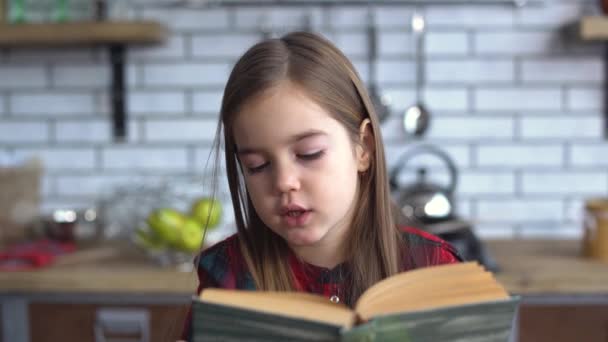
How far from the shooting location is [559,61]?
230 cm

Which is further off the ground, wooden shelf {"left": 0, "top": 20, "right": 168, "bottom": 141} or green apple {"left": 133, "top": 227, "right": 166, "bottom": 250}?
wooden shelf {"left": 0, "top": 20, "right": 168, "bottom": 141}

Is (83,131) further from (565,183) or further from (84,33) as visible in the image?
(565,183)

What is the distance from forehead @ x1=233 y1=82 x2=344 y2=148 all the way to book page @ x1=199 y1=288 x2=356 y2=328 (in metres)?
0.25

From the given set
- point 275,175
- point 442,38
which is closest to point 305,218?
point 275,175

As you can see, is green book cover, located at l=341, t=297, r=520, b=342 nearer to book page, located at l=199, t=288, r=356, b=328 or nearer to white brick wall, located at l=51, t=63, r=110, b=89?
book page, located at l=199, t=288, r=356, b=328

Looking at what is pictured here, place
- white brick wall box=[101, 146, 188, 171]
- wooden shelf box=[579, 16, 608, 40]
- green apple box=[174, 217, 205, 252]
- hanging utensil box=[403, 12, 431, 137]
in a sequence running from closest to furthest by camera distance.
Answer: green apple box=[174, 217, 205, 252], wooden shelf box=[579, 16, 608, 40], hanging utensil box=[403, 12, 431, 137], white brick wall box=[101, 146, 188, 171]

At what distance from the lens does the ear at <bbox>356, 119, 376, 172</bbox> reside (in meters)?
1.07

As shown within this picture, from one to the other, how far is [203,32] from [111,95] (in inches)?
14.3

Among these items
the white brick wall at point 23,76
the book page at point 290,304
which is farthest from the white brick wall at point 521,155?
the book page at point 290,304

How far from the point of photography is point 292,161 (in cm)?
94

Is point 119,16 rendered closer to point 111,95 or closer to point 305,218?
point 111,95

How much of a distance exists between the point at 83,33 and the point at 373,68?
34.8 inches

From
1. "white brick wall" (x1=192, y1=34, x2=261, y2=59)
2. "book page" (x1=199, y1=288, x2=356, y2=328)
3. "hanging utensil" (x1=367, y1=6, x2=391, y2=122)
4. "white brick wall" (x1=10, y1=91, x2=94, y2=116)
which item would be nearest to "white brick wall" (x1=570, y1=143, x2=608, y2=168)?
"hanging utensil" (x1=367, y1=6, x2=391, y2=122)

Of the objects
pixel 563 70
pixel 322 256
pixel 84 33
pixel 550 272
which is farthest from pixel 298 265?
pixel 563 70
